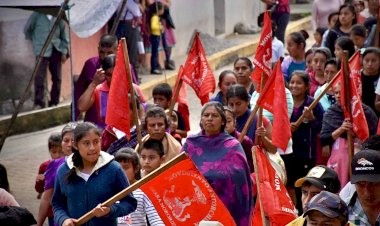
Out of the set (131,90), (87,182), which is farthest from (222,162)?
(87,182)

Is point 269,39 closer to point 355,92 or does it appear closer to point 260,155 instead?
point 355,92

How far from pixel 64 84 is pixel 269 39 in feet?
18.4

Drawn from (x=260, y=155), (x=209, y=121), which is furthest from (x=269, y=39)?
(x=260, y=155)

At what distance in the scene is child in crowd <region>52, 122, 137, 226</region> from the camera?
26.1 feet

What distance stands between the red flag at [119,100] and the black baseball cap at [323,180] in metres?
2.67

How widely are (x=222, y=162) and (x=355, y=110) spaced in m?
1.58

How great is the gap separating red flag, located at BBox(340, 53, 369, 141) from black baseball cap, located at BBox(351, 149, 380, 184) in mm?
2795

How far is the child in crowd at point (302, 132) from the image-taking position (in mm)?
11117

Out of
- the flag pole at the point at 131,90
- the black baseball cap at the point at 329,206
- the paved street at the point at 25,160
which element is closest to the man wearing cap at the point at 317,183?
the black baseball cap at the point at 329,206

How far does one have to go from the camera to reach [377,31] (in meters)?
14.8

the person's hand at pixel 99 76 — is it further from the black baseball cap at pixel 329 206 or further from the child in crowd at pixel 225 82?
the black baseball cap at pixel 329 206

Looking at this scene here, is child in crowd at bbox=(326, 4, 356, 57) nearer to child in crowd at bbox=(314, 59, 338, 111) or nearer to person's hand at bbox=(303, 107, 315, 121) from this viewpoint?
child in crowd at bbox=(314, 59, 338, 111)

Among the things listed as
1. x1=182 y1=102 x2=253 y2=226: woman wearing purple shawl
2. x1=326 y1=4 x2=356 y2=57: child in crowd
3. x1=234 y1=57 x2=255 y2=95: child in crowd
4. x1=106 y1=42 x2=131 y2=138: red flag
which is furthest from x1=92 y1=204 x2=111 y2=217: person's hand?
x1=326 y1=4 x2=356 y2=57: child in crowd

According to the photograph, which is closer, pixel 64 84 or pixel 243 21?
pixel 64 84
